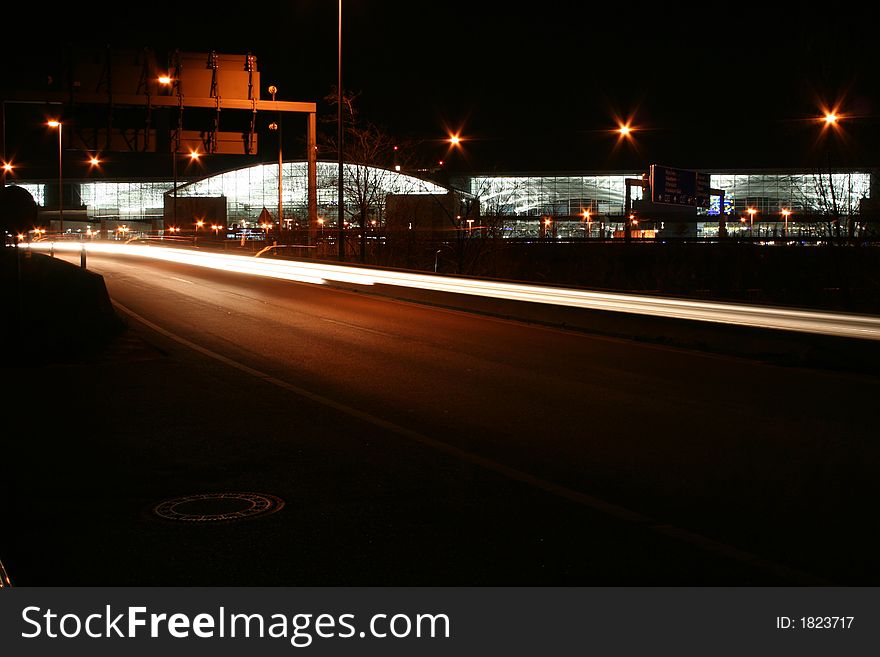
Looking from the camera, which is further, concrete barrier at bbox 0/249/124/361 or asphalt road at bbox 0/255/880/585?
concrete barrier at bbox 0/249/124/361

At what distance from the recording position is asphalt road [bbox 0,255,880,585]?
6.00 meters

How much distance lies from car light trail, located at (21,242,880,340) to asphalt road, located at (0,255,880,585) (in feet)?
3.20

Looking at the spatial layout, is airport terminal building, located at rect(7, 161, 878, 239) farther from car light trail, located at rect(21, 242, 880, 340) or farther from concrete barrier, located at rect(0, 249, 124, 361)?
concrete barrier, located at rect(0, 249, 124, 361)

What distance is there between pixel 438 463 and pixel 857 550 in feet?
12.1

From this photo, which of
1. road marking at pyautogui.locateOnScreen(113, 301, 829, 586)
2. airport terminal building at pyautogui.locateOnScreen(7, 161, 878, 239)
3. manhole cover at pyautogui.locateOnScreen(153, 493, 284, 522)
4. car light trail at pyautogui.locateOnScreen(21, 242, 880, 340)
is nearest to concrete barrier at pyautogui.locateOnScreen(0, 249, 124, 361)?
road marking at pyautogui.locateOnScreen(113, 301, 829, 586)

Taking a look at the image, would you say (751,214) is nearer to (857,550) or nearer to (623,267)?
(623,267)

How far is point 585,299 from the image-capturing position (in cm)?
2178

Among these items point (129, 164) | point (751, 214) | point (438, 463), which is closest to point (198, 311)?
point (438, 463)

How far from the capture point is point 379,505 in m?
7.38

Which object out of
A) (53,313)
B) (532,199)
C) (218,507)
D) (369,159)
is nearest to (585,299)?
(53,313)

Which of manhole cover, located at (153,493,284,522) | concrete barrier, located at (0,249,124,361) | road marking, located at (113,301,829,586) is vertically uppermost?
concrete barrier, located at (0,249,124,361)

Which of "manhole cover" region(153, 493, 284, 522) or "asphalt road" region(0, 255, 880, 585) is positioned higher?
"asphalt road" region(0, 255, 880, 585)

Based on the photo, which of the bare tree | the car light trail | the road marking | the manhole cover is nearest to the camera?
the road marking

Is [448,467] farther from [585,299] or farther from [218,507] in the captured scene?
[585,299]
